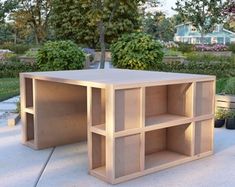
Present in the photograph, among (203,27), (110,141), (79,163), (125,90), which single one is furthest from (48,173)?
(203,27)

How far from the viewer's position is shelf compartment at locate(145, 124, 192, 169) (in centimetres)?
351

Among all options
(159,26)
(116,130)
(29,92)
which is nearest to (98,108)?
(116,130)

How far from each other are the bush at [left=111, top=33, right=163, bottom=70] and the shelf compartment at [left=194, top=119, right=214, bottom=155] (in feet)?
20.0

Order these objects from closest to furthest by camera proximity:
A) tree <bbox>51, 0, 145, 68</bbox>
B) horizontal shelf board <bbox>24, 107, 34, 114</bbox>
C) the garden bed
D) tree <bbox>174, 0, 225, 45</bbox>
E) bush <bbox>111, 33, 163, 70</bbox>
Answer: horizontal shelf board <bbox>24, 107, 34, 114</bbox> → the garden bed → bush <bbox>111, 33, 163, 70</bbox> → tree <bbox>51, 0, 145, 68</bbox> → tree <bbox>174, 0, 225, 45</bbox>

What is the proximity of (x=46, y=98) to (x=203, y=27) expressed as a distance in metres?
21.9

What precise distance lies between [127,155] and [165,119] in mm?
599

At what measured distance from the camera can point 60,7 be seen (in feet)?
75.5

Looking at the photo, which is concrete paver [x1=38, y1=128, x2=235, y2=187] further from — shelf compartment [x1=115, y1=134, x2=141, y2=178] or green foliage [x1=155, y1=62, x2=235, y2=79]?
green foliage [x1=155, y1=62, x2=235, y2=79]

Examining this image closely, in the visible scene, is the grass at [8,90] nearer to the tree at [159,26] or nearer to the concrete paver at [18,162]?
the concrete paver at [18,162]

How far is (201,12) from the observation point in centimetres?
2355

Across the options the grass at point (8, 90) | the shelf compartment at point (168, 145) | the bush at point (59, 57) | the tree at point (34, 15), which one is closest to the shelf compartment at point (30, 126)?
the shelf compartment at point (168, 145)

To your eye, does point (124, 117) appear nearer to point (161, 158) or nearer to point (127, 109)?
point (127, 109)

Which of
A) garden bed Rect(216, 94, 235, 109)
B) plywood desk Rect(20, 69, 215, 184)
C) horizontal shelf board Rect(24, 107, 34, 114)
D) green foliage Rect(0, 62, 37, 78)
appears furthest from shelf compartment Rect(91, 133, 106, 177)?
green foliage Rect(0, 62, 37, 78)

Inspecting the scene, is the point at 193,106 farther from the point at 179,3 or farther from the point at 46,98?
the point at 179,3
